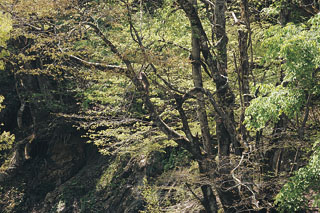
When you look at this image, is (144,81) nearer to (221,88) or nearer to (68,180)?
(221,88)

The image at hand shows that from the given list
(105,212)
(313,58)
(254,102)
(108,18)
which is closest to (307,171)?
(254,102)

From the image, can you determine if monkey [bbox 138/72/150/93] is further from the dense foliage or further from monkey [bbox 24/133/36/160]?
monkey [bbox 24/133/36/160]

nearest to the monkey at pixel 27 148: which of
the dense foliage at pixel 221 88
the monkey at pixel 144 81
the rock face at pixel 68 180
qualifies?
the rock face at pixel 68 180

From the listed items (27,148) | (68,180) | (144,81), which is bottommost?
(68,180)

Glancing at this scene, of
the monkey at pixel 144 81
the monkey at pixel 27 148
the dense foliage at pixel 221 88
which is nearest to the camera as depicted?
the dense foliage at pixel 221 88

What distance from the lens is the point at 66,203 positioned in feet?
50.5

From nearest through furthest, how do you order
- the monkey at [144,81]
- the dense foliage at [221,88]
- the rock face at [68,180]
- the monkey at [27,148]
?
1. the dense foliage at [221,88]
2. the monkey at [144,81]
3. the rock face at [68,180]
4. the monkey at [27,148]

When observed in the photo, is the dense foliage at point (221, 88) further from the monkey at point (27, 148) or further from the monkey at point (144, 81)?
the monkey at point (27, 148)

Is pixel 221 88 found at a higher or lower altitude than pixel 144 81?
lower

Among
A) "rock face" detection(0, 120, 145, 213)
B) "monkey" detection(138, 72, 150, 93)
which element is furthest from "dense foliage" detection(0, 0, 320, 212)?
"rock face" detection(0, 120, 145, 213)

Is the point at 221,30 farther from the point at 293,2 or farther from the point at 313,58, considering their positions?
the point at 313,58

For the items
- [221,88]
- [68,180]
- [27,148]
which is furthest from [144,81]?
[27,148]

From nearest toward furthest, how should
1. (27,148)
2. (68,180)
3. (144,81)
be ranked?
1. (144,81)
2. (68,180)
3. (27,148)

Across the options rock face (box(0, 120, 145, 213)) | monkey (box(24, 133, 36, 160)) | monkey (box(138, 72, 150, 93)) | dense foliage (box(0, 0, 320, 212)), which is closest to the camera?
dense foliage (box(0, 0, 320, 212))
